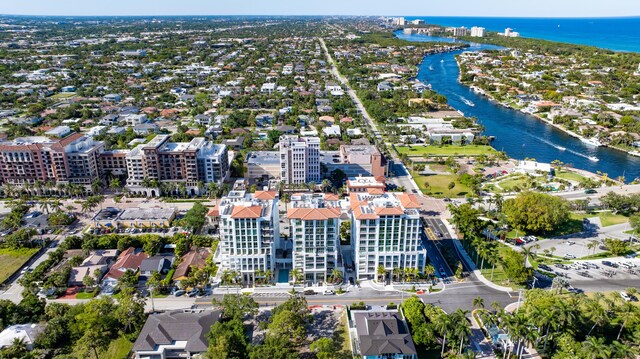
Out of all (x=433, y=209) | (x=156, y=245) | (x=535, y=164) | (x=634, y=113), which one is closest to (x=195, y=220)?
(x=156, y=245)

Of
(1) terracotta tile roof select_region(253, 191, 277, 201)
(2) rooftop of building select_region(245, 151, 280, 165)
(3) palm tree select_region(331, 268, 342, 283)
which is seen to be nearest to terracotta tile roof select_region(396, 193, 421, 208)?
(3) palm tree select_region(331, 268, 342, 283)

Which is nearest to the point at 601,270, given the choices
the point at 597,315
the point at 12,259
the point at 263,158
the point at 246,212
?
the point at 597,315

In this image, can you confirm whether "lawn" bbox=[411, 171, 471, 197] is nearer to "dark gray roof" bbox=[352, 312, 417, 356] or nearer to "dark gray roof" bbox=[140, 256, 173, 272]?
"dark gray roof" bbox=[352, 312, 417, 356]

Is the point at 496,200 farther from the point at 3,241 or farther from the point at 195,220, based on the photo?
the point at 3,241

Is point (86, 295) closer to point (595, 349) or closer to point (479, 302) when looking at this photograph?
point (479, 302)

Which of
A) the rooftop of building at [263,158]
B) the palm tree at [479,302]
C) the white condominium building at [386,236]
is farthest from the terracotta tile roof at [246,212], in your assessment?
the rooftop of building at [263,158]
